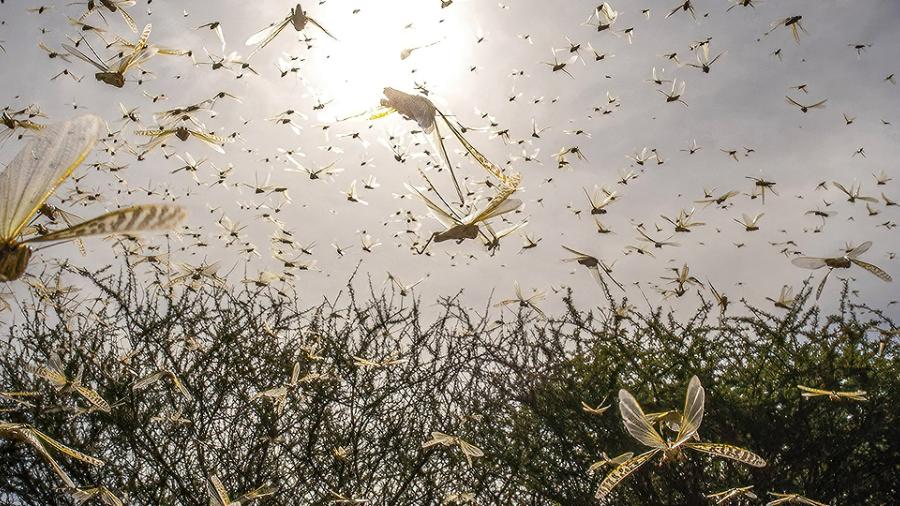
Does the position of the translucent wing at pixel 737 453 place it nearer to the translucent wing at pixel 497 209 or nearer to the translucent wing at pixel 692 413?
the translucent wing at pixel 692 413

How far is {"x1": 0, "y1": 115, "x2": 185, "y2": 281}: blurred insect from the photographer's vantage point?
23.4 inches

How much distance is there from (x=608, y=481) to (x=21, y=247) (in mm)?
1088

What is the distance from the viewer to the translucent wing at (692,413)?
1.31 metres

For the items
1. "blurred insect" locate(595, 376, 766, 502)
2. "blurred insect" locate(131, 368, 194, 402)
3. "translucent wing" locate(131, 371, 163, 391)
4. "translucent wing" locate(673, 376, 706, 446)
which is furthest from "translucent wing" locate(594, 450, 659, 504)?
"translucent wing" locate(131, 371, 163, 391)

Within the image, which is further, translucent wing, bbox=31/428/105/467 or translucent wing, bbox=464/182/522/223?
translucent wing, bbox=464/182/522/223

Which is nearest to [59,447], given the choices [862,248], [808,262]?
[808,262]

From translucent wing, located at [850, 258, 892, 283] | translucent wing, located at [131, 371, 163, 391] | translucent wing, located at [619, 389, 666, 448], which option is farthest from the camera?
translucent wing, located at [131, 371, 163, 391]

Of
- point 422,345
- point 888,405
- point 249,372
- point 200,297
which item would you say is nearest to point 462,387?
point 422,345

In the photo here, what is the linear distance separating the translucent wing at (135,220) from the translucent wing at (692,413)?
3.67 ft

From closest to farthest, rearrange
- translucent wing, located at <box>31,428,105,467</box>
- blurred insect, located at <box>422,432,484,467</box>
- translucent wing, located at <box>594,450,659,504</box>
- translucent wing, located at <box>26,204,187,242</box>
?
translucent wing, located at <box>26,204,187,242</box>, translucent wing, located at <box>31,428,105,467</box>, translucent wing, located at <box>594,450,659,504</box>, blurred insect, located at <box>422,432,484,467</box>

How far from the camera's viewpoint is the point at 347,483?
571 centimetres

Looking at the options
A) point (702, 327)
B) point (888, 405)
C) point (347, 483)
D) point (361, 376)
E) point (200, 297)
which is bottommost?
point (888, 405)

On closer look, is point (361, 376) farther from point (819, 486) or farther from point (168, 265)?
point (819, 486)

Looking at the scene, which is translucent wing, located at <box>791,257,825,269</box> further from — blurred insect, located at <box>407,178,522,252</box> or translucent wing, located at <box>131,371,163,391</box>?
translucent wing, located at <box>131,371,163,391</box>
